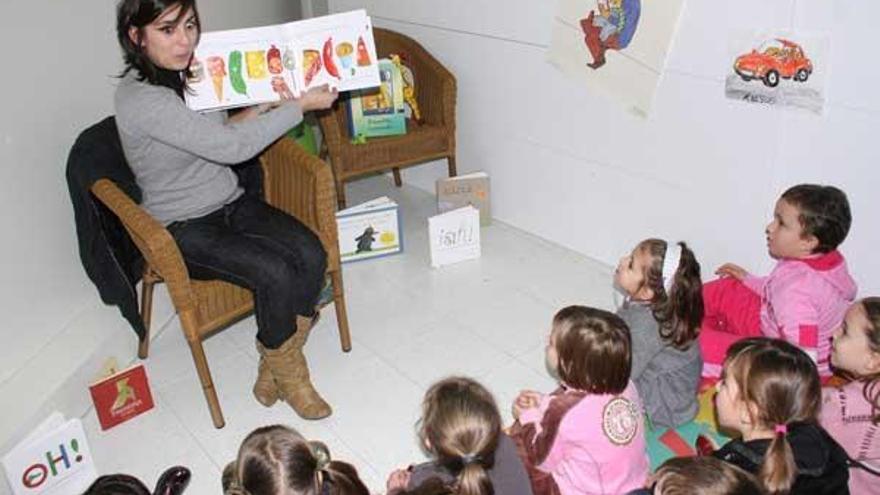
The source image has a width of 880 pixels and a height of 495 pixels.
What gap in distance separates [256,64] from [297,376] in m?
1.04

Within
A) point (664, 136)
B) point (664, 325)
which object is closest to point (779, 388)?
point (664, 325)

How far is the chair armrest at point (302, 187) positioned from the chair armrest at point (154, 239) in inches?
18.0

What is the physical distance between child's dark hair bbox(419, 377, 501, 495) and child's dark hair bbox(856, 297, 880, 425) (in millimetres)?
894

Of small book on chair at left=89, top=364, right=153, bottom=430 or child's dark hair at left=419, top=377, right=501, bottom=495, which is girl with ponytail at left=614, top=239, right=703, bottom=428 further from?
small book on chair at left=89, top=364, right=153, bottom=430

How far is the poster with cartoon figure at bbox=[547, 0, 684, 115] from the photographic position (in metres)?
2.67

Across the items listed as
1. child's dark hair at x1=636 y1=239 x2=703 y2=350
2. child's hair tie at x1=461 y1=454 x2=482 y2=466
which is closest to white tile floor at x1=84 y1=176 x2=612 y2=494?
child's dark hair at x1=636 y1=239 x2=703 y2=350

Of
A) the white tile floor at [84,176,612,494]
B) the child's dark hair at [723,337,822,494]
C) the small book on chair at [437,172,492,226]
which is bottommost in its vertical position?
the white tile floor at [84,176,612,494]

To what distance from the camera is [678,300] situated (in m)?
2.14

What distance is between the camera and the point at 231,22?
3.46 metres

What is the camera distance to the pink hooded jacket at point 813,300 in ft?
7.32

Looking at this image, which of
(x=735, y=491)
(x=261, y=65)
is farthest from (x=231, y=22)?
(x=735, y=491)

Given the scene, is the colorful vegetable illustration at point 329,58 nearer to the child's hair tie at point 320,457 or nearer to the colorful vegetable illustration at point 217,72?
the colorful vegetable illustration at point 217,72

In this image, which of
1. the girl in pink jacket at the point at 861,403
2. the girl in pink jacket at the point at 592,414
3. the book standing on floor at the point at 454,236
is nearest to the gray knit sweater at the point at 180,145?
the book standing on floor at the point at 454,236

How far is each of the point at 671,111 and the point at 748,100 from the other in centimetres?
29
